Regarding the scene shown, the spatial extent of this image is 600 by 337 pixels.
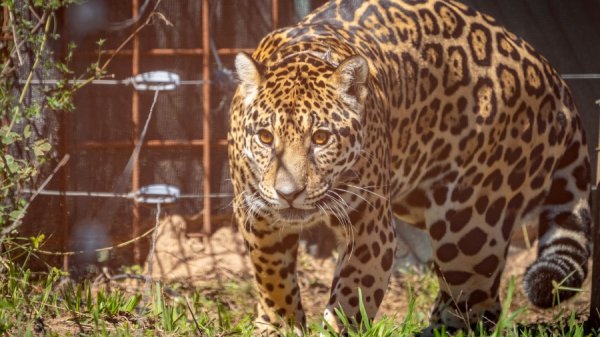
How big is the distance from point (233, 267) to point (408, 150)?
184 centimetres

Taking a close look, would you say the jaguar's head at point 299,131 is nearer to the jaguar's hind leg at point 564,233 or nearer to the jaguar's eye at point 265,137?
the jaguar's eye at point 265,137

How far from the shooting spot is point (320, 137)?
462 centimetres

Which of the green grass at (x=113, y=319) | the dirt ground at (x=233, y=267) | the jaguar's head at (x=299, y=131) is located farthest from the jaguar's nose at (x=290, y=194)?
the dirt ground at (x=233, y=267)

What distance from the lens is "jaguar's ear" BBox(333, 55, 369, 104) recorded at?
15.3 feet

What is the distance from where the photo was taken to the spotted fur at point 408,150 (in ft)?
15.3

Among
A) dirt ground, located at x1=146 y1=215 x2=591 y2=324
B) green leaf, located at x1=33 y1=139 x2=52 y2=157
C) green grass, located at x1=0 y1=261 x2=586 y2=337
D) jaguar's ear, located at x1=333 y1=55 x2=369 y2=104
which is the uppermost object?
jaguar's ear, located at x1=333 y1=55 x2=369 y2=104

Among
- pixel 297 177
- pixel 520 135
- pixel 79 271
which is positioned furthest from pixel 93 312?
pixel 520 135

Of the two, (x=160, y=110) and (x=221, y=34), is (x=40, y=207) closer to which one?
(x=160, y=110)

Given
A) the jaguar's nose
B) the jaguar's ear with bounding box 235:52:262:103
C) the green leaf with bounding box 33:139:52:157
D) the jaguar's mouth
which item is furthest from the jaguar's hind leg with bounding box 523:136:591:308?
the green leaf with bounding box 33:139:52:157

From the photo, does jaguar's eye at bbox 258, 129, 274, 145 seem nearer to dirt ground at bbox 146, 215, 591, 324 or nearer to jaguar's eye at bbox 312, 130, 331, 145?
jaguar's eye at bbox 312, 130, 331, 145

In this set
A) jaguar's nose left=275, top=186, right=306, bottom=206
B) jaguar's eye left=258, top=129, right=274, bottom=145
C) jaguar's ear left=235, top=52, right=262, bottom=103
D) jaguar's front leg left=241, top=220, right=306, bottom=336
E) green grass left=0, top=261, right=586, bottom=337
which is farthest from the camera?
jaguar's front leg left=241, top=220, right=306, bottom=336

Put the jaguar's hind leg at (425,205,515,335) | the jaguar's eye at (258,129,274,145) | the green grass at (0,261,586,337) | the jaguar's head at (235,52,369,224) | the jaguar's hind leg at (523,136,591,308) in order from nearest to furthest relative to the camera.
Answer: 1. the green grass at (0,261,586,337)
2. the jaguar's head at (235,52,369,224)
3. the jaguar's eye at (258,129,274,145)
4. the jaguar's hind leg at (523,136,591,308)
5. the jaguar's hind leg at (425,205,515,335)

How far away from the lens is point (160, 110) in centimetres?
651

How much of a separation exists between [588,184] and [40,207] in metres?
3.26
